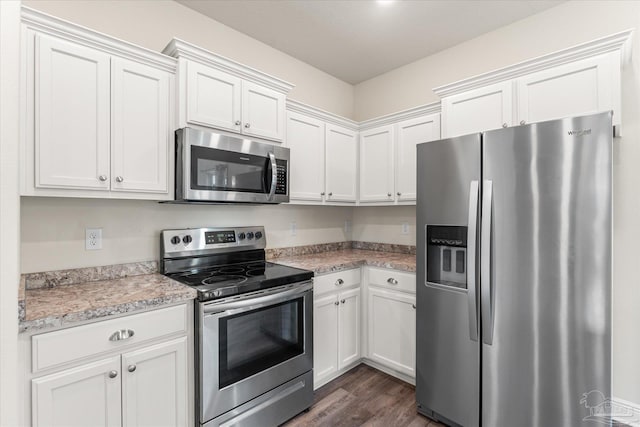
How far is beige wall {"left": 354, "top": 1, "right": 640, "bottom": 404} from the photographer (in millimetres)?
2014

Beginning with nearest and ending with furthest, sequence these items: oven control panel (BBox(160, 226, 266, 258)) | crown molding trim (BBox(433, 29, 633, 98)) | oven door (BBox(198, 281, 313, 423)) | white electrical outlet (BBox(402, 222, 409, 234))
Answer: oven door (BBox(198, 281, 313, 423)) < crown molding trim (BBox(433, 29, 633, 98)) < oven control panel (BBox(160, 226, 266, 258)) < white electrical outlet (BBox(402, 222, 409, 234))

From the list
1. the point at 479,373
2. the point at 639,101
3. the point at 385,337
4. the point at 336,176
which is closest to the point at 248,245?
the point at 336,176

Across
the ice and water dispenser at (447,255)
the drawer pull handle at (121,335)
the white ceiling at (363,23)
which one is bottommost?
the drawer pull handle at (121,335)

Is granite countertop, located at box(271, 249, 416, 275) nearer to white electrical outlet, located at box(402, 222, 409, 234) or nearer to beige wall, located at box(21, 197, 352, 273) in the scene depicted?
white electrical outlet, located at box(402, 222, 409, 234)

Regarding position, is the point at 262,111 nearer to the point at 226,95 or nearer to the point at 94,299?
the point at 226,95

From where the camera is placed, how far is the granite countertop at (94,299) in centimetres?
127

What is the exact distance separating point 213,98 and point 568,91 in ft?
7.32

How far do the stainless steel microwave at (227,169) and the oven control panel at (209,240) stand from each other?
34 centimetres

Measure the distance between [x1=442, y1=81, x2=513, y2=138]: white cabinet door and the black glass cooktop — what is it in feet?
5.18

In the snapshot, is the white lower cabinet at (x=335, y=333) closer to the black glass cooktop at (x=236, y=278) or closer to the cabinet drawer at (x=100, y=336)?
the black glass cooktop at (x=236, y=278)

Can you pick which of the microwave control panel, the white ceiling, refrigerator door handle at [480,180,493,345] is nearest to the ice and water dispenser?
refrigerator door handle at [480,180,493,345]

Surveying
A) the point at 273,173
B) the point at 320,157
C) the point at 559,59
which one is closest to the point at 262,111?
the point at 273,173

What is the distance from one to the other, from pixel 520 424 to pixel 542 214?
3.73 feet

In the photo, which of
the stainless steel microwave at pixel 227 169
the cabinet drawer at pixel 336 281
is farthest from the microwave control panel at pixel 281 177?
the cabinet drawer at pixel 336 281
